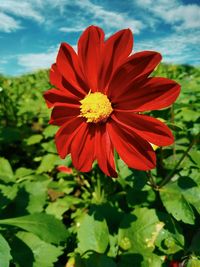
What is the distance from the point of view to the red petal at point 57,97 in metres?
1.46

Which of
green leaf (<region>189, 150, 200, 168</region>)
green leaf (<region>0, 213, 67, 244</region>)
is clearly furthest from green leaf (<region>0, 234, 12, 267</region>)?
green leaf (<region>189, 150, 200, 168</region>)

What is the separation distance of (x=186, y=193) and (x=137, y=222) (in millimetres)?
299

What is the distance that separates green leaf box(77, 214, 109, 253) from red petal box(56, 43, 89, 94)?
2.56 ft

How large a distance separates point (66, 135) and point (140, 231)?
69cm

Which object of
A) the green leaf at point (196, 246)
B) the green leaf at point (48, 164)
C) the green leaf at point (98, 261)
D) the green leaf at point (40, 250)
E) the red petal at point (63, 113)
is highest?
the red petal at point (63, 113)

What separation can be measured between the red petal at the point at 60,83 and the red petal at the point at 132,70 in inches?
6.2

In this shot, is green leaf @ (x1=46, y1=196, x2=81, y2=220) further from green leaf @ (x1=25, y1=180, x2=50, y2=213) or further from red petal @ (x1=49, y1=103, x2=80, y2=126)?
red petal @ (x1=49, y1=103, x2=80, y2=126)

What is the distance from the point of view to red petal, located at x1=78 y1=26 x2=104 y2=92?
138 centimetres

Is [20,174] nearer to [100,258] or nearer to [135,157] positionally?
[100,258]

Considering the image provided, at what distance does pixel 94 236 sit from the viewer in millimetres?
1899

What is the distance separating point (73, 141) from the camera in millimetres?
1508

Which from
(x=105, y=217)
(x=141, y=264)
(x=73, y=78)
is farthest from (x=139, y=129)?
(x=105, y=217)

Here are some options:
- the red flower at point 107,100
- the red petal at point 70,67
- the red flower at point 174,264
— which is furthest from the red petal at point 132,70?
the red flower at point 174,264

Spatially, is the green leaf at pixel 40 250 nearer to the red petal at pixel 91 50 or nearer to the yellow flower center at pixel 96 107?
the yellow flower center at pixel 96 107
